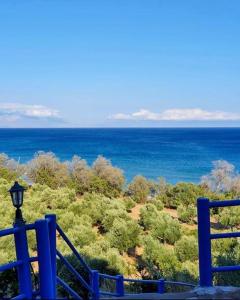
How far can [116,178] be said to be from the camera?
91.8ft

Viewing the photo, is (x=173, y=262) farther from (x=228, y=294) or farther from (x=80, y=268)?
(x=228, y=294)

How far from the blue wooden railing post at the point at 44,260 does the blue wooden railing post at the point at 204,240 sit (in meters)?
1.37

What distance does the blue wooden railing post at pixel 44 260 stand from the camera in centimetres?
318

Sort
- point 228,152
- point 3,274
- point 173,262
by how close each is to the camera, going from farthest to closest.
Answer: point 228,152 → point 173,262 → point 3,274

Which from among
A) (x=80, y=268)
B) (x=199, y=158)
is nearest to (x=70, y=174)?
(x=80, y=268)

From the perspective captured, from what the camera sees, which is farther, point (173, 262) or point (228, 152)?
point (228, 152)

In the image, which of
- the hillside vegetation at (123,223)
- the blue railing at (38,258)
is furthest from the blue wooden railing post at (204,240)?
the hillside vegetation at (123,223)

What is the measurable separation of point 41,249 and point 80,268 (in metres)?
5.90

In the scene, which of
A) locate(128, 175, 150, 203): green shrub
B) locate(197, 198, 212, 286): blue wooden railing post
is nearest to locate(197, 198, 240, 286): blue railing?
locate(197, 198, 212, 286): blue wooden railing post

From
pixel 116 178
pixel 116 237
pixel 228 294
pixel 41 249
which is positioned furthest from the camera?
pixel 116 178

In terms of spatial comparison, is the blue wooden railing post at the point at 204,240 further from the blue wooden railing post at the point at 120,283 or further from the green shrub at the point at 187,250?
the green shrub at the point at 187,250

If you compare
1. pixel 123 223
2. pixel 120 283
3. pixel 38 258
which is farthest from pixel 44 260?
pixel 123 223

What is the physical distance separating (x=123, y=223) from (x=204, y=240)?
1095cm

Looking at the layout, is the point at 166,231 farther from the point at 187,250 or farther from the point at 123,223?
the point at 187,250
